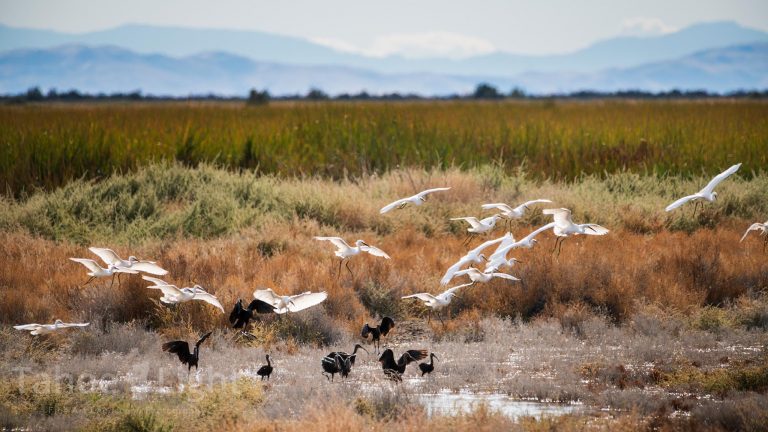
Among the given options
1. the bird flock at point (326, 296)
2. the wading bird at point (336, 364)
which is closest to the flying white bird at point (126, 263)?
the bird flock at point (326, 296)

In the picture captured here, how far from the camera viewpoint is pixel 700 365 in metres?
9.65

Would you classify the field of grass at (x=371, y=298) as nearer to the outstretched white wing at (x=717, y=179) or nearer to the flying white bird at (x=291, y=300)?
the flying white bird at (x=291, y=300)

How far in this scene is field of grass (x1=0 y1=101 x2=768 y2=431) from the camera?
835 cm

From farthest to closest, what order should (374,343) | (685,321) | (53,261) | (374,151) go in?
1. (374,151)
2. (53,261)
3. (685,321)
4. (374,343)

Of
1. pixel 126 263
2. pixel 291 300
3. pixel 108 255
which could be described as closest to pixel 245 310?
pixel 291 300

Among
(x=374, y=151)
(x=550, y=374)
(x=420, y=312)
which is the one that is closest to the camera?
(x=550, y=374)

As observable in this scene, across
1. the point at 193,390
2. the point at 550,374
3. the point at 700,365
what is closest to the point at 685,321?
the point at 700,365

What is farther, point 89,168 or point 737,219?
point 89,168

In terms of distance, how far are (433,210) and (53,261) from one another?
6.52 metres

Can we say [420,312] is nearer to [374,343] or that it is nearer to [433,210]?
[374,343]

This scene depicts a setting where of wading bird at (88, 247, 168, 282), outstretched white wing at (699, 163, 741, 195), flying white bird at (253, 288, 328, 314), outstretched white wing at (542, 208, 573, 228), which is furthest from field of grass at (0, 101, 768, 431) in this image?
outstretched white wing at (699, 163, 741, 195)

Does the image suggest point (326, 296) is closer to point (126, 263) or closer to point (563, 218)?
point (126, 263)

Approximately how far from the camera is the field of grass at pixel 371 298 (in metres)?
8.35

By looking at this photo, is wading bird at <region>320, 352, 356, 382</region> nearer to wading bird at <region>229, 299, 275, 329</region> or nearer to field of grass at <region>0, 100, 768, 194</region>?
wading bird at <region>229, 299, 275, 329</region>
